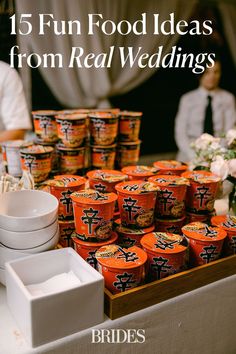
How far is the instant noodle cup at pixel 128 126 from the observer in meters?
1.85

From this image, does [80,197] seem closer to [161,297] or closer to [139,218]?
[139,218]

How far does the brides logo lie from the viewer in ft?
3.28

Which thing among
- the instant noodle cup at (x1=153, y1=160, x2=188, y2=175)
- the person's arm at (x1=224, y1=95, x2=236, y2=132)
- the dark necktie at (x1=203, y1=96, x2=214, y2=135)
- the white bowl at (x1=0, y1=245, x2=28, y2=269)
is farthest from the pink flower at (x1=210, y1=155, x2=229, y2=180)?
the person's arm at (x1=224, y1=95, x2=236, y2=132)

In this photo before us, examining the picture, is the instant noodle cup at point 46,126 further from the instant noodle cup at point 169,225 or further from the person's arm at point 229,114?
the person's arm at point 229,114

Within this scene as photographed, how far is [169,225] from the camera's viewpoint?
4.61 ft

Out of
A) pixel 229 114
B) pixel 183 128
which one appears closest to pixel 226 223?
pixel 183 128

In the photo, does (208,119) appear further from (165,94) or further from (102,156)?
(102,156)

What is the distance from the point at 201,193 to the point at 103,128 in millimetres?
574

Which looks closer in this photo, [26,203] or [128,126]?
[26,203]

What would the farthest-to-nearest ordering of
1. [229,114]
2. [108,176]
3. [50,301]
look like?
[229,114], [108,176], [50,301]

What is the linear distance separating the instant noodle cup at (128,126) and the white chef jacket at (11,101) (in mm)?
1207

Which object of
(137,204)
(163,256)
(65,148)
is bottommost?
(163,256)

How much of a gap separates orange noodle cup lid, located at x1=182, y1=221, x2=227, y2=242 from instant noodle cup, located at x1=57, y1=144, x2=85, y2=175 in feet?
2.23

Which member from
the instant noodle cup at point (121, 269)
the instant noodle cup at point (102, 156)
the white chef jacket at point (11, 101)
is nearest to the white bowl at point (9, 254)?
the instant noodle cup at point (121, 269)
